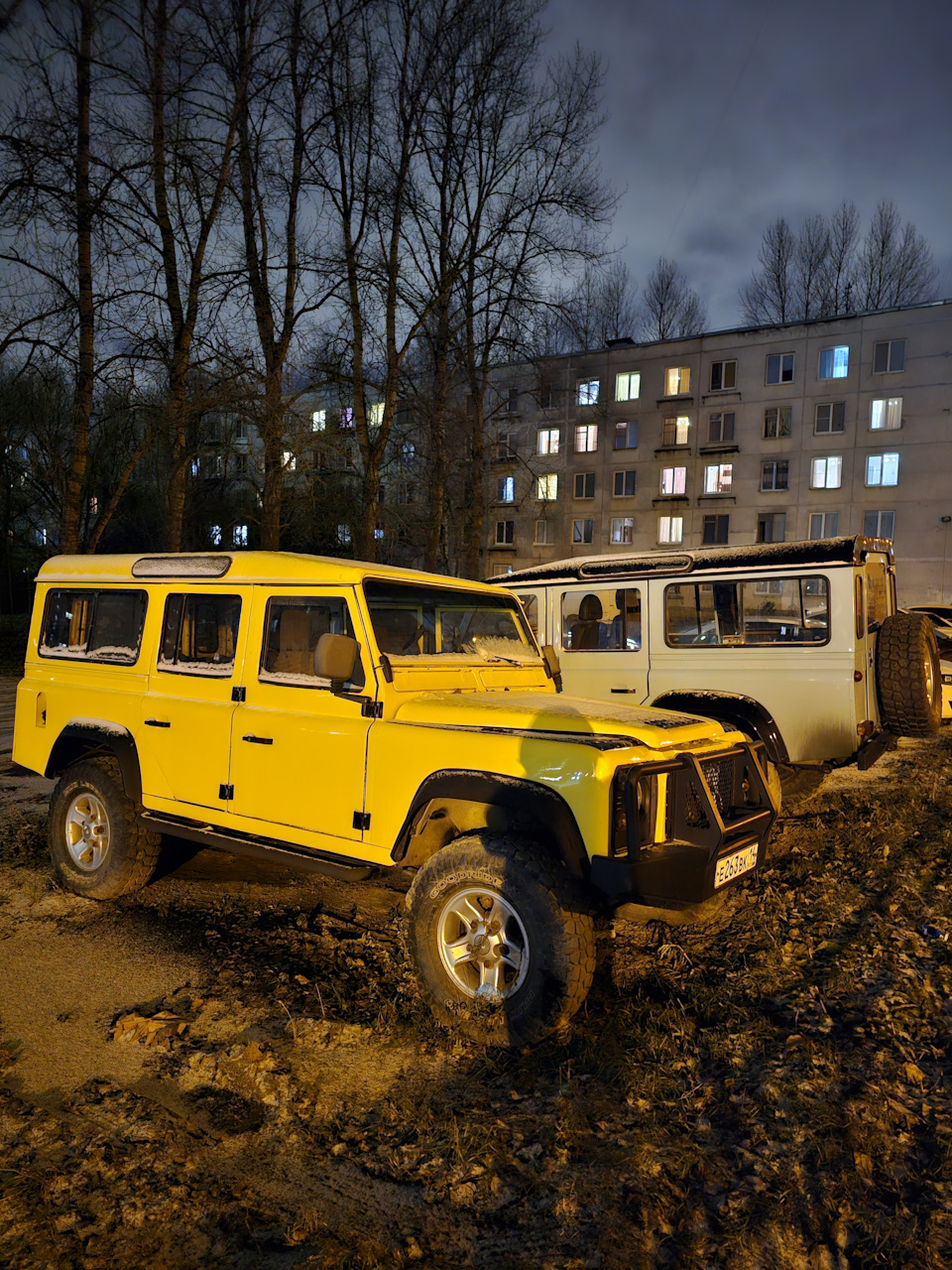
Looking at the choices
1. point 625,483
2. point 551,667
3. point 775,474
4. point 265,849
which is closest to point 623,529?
point 625,483

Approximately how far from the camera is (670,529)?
35.4m

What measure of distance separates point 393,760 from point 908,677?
5.02 meters

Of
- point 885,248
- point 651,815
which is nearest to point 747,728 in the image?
point 651,815

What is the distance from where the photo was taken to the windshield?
14.3ft

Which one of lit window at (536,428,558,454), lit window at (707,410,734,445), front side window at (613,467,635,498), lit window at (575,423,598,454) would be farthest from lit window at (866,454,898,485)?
lit window at (536,428,558,454)

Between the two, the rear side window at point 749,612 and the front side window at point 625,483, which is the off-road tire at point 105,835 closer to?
the rear side window at point 749,612

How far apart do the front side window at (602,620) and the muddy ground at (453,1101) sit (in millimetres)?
3556

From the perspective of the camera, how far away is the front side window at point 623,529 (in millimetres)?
35781

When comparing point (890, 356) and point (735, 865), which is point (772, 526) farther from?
point (735, 865)

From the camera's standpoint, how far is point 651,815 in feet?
11.2

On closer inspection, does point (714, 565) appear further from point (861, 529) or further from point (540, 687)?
point (861, 529)

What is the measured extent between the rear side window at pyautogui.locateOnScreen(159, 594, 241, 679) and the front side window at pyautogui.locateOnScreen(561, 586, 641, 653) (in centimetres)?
449

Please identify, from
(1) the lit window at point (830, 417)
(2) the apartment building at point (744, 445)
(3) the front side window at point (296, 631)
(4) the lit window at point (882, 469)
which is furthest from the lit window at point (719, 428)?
(3) the front side window at point (296, 631)

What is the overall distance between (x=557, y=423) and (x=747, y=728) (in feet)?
106
